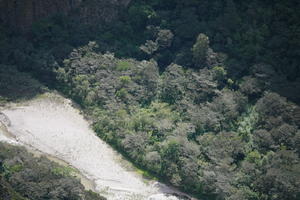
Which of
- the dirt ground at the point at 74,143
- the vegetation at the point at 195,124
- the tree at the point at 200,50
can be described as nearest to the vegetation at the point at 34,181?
the dirt ground at the point at 74,143

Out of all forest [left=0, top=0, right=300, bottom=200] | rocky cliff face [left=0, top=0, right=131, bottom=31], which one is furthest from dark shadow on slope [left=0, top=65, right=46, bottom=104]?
rocky cliff face [left=0, top=0, right=131, bottom=31]

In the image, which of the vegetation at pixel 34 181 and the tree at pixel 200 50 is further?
the tree at pixel 200 50

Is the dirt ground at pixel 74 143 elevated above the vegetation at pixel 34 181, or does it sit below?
above

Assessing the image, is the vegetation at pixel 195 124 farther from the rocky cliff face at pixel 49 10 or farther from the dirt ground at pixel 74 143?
the rocky cliff face at pixel 49 10

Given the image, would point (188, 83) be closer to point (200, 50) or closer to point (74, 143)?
point (200, 50)

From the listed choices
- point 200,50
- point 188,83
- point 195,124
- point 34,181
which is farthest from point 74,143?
point 200,50

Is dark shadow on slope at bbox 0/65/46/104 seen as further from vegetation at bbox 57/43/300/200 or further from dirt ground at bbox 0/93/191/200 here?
vegetation at bbox 57/43/300/200
